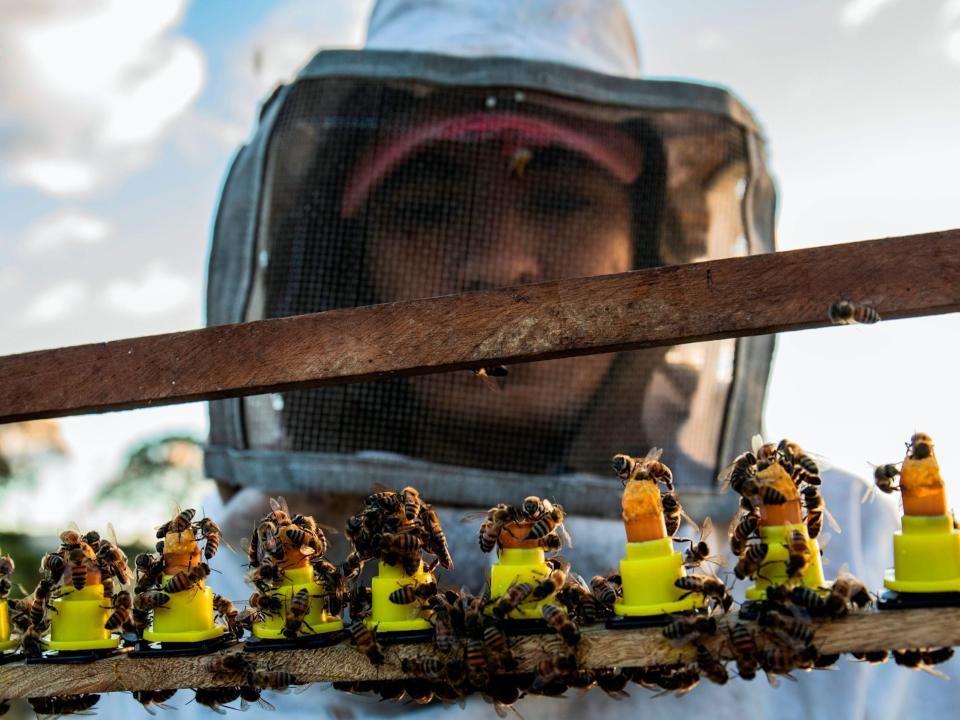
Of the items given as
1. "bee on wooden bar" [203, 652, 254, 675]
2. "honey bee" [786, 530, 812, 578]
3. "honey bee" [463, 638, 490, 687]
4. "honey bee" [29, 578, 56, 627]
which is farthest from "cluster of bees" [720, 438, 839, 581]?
"honey bee" [29, 578, 56, 627]

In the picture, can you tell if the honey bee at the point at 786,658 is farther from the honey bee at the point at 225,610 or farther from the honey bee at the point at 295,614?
the honey bee at the point at 225,610

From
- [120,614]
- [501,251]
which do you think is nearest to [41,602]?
[120,614]

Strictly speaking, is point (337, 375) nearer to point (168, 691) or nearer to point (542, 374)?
point (168, 691)

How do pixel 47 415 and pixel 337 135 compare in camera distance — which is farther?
pixel 337 135

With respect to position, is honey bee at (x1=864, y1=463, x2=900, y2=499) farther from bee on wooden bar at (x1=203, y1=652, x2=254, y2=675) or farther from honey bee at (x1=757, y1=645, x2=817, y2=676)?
bee on wooden bar at (x1=203, y1=652, x2=254, y2=675)

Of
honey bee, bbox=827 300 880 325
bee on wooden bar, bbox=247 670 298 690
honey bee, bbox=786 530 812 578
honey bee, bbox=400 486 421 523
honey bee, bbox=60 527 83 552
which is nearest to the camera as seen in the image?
honey bee, bbox=827 300 880 325

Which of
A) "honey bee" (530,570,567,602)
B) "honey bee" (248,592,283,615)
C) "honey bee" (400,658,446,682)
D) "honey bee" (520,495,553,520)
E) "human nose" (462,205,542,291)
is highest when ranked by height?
"human nose" (462,205,542,291)

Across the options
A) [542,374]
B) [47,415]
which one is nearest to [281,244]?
[542,374]
